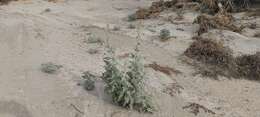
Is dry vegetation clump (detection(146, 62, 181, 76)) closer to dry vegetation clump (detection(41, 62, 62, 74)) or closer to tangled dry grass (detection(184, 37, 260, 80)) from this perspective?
tangled dry grass (detection(184, 37, 260, 80))

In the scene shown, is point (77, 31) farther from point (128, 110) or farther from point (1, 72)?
point (128, 110)

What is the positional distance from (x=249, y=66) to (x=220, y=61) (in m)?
0.52

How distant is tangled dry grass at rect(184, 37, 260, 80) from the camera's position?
820cm

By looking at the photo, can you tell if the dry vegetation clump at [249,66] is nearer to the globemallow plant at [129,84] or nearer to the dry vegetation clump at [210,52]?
the dry vegetation clump at [210,52]

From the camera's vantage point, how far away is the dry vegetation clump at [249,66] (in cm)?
815

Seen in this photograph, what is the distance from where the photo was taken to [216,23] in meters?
10.4

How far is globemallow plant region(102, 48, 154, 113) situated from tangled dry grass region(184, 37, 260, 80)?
202cm

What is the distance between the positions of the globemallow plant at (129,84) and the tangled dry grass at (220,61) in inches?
79.7

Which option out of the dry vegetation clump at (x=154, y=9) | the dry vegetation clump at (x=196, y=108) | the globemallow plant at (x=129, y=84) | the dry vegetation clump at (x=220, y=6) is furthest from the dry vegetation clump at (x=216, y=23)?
the globemallow plant at (x=129, y=84)

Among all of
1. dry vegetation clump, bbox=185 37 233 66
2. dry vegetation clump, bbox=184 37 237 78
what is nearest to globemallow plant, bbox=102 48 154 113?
dry vegetation clump, bbox=184 37 237 78

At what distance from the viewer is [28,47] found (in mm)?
8945

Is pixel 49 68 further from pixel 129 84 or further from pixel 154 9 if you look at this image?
pixel 154 9

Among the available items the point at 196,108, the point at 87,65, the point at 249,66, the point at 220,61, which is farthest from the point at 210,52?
the point at 87,65

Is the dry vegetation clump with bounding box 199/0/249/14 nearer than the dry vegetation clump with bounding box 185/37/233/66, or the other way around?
the dry vegetation clump with bounding box 185/37/233/66
